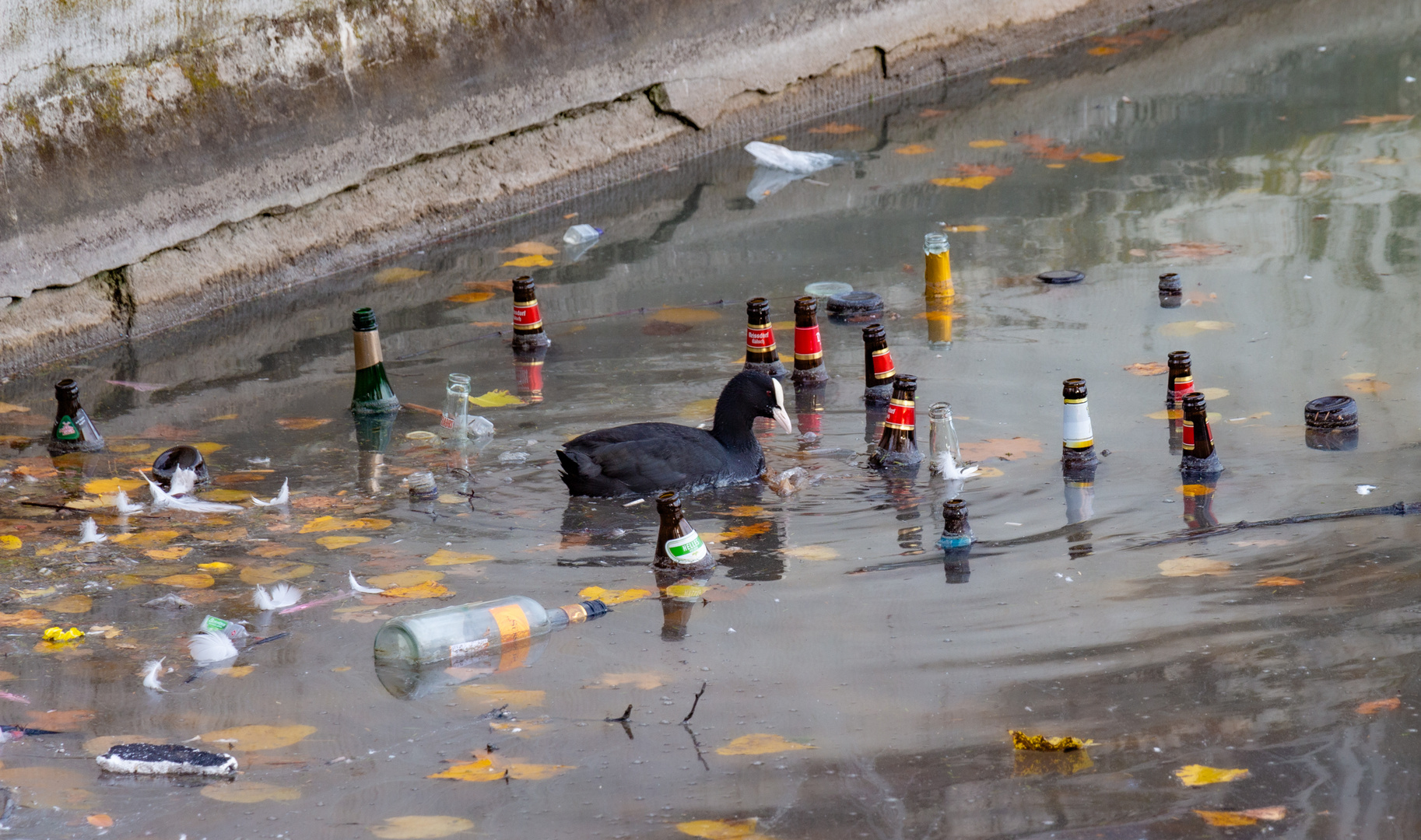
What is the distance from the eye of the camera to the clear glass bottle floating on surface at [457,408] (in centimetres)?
618

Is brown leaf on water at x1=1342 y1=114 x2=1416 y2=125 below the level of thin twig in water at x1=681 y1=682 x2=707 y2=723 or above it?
above

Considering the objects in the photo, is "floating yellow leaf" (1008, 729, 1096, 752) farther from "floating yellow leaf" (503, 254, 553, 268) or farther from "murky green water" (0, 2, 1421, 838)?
"floating yellow leaf" (503, 254, 553, 268)

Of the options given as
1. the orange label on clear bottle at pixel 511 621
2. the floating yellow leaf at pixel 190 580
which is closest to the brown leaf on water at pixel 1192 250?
the orange label on clear bottle at pixel 511 621

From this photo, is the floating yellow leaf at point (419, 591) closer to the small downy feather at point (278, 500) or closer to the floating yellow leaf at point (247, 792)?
the small downy feather at point (278, 500)

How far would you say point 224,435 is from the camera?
643 centimetres

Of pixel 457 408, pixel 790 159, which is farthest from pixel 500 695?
pixel 790 159

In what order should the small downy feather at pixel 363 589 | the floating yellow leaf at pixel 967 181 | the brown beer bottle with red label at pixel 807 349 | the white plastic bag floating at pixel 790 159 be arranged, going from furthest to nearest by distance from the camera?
1. the white plastic bag floating at pixel 790 159
2. the floating yellow leaf at pixel 967 181
3. the brown beer bottle with red label at pixel 807 349
4. the small downy feather at pixel 363 589

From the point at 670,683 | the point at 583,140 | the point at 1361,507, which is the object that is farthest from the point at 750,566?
the point at 583,140

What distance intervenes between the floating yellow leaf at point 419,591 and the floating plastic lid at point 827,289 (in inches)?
139

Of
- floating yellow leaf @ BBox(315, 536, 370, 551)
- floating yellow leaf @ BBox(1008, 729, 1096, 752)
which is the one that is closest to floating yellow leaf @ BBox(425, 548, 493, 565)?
floating yellow leaf @ BBox(315, 536, 370, 551)

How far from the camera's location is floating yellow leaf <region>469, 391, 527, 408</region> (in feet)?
21.9

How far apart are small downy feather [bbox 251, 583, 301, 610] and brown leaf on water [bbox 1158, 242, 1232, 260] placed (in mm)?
5185

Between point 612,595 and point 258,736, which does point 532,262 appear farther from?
point 258,736

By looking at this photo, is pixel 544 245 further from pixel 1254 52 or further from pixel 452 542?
pixel 1254 52
